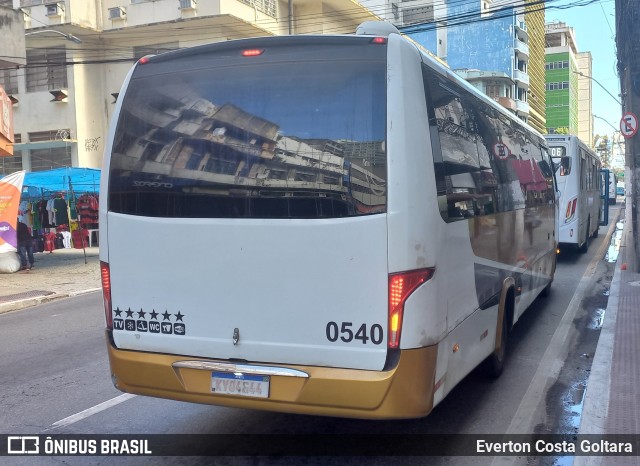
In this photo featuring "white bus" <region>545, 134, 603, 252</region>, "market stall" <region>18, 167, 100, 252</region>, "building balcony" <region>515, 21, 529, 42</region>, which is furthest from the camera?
"building balcony" <region>515, 21, 529, 42</region>

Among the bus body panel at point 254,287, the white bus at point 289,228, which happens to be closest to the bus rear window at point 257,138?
the white bus at point 289,228

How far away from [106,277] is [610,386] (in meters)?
4.45

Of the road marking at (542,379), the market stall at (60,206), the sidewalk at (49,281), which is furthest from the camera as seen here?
the market stall at (60,206)

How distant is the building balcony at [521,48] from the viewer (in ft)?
215

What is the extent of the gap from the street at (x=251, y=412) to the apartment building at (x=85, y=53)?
2033cm

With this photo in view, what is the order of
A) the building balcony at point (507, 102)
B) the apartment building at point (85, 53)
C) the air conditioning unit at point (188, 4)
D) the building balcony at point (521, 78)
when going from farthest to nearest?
the building balcony at point (521, 78) < the building balcony at point (507, 102) < the apartment building at point (85, 53) < the air conditioning unit at point (188, 4)

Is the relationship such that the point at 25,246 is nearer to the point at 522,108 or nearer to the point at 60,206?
the point at 60,206

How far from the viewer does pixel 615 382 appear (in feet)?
19.1

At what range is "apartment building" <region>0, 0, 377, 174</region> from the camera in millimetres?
26734

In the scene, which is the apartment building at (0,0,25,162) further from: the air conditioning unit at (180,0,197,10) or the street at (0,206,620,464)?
the air conditioning unit at (180,0,197,10)

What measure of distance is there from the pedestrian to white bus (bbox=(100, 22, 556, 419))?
45.2 ft

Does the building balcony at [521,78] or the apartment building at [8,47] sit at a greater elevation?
the building balcony at [521,78]

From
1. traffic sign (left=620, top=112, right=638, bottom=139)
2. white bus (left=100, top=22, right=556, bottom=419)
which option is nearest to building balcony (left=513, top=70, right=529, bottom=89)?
traffic sign (left=620, top=112, right=638, bottom=139)

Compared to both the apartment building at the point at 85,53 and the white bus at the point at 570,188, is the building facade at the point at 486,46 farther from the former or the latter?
the white bus at the point at 570,188
